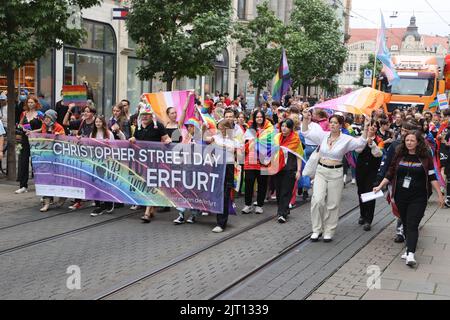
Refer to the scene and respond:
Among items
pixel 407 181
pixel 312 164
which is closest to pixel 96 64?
pixel 312 164

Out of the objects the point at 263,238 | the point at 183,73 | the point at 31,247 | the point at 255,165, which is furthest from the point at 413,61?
the point at 31,247

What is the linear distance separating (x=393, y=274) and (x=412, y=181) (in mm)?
1281

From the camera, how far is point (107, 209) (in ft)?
35.7

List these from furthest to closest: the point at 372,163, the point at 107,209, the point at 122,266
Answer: the point at 107,209 → the point at 372,163 → the point at 122,266

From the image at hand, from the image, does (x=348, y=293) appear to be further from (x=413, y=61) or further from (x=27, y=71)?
(x=413, y=61)

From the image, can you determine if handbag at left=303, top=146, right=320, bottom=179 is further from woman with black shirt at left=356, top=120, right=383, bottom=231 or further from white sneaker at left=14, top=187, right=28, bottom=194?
white sneaker at left=14, top=187, right=28, bottom=194

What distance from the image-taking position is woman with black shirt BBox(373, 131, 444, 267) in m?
7.89

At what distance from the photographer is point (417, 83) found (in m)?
28.9

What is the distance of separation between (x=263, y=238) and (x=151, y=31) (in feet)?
34.6

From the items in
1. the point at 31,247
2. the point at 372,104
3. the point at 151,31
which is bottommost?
the point at 31,247

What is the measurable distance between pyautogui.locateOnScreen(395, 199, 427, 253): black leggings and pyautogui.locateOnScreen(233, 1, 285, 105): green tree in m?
22.3

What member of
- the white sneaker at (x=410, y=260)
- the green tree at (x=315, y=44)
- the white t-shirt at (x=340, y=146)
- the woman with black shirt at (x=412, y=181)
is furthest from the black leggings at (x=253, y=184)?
the green tree at (x=315, y=44)

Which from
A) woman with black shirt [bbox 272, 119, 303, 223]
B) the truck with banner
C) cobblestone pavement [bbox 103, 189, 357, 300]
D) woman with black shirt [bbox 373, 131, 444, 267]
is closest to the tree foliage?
the truck with banner

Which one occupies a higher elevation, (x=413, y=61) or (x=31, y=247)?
(x=413, y=61)
